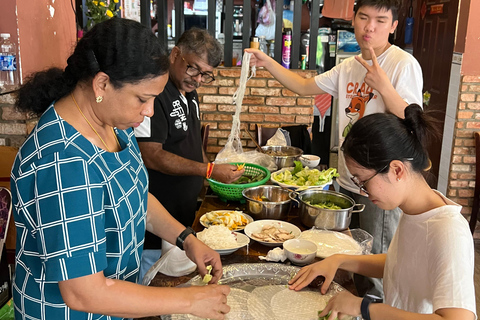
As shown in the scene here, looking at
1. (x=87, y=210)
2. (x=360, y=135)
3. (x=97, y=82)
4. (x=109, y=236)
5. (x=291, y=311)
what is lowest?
(x=291, y=311)

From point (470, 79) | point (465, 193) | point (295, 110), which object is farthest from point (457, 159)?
point (295, 110)

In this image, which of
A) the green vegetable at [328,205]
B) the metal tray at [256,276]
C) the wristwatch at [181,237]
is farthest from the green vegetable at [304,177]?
the wristwatch at [181,237]

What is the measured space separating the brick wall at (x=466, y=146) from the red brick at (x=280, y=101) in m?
1.60

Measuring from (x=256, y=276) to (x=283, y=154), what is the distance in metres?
1.79

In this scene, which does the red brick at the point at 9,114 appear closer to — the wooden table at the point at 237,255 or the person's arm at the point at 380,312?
the wooden table at the point at 237,255

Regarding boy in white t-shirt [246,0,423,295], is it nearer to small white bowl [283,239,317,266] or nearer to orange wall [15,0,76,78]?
small white bowl [283,239,317,266]

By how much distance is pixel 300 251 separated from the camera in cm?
183

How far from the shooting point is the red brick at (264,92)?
4.31 meters

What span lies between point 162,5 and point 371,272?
11.0ft

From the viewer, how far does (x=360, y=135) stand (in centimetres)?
A: 144

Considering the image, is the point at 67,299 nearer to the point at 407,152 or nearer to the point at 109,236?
the point at 109,236

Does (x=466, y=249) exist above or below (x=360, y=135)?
below

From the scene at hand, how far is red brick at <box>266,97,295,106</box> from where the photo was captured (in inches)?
171

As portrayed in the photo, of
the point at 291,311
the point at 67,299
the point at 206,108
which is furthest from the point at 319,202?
the point at 206,108
